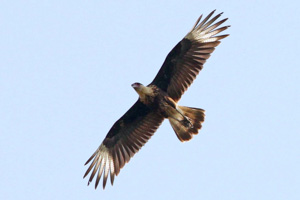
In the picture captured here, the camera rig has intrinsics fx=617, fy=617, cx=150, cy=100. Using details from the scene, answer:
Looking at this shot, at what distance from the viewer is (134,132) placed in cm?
1348

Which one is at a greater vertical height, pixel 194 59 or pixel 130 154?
pixel 194 59

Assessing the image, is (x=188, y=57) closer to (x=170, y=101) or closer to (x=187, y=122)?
(x=170, y=101)

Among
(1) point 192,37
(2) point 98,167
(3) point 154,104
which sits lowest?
(2) point 98,167

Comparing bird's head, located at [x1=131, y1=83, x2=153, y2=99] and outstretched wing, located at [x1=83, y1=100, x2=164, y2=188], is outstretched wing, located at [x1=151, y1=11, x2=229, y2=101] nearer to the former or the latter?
bird's head, located at [x1=131, y1=83, x2=153, y2=99]

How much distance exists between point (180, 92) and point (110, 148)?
2.14m

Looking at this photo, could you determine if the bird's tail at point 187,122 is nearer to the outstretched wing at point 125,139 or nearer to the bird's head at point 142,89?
the outstretched wing at point 125,139

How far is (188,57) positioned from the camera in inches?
497

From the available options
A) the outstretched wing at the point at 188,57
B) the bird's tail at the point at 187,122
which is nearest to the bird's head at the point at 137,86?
the outstretched wing at the point at 188,57

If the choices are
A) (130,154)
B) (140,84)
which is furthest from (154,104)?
(130,154)

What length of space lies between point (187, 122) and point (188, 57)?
1.36 metres

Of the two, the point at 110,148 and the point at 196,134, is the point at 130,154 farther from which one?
the point at 196,134

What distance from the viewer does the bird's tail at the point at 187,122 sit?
12781 millimetres

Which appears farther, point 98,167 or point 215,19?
point 98,167

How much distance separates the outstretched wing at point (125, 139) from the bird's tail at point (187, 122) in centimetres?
42
